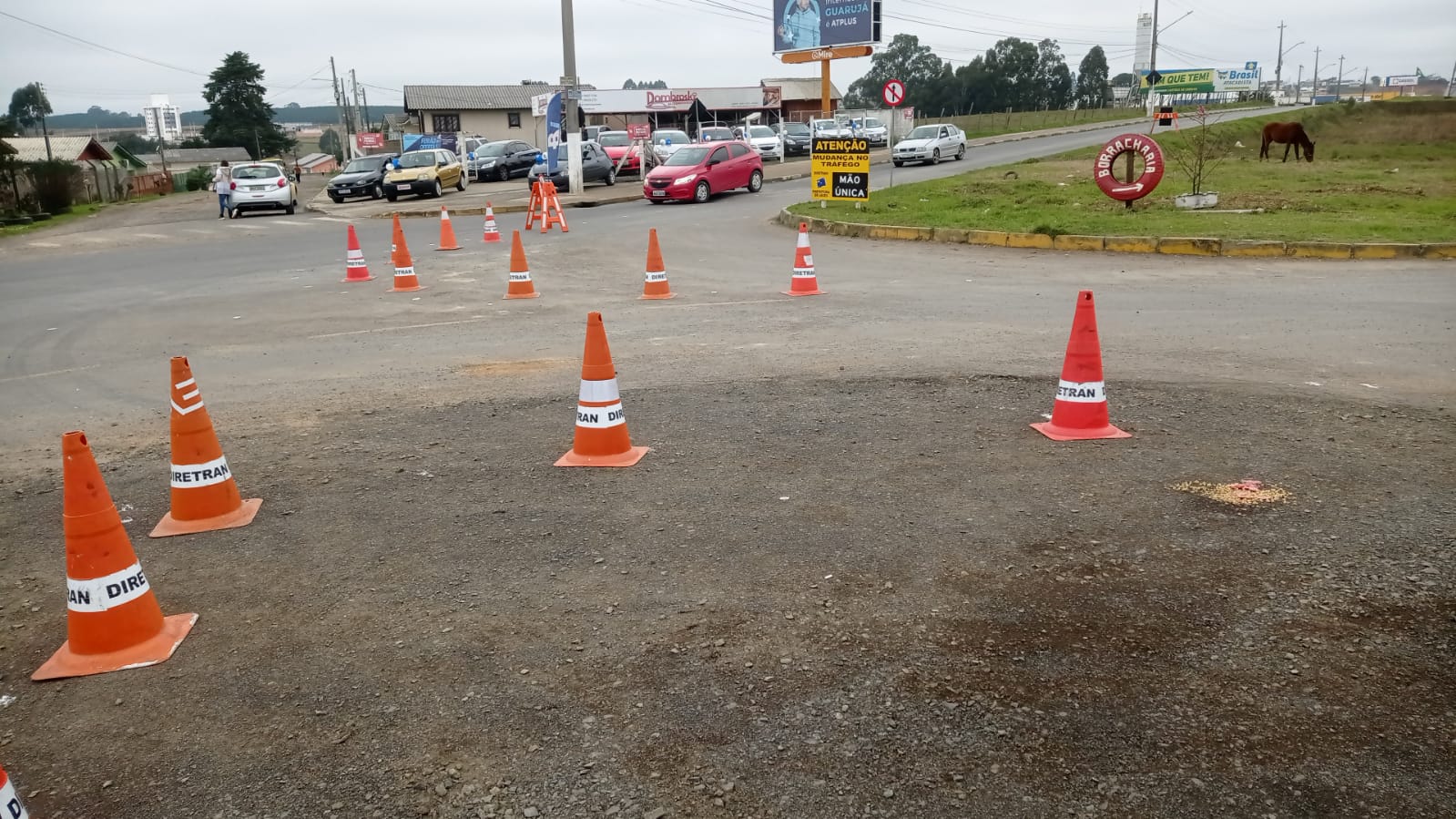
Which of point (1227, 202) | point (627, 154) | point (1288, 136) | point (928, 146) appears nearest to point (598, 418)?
point (1227, 202)

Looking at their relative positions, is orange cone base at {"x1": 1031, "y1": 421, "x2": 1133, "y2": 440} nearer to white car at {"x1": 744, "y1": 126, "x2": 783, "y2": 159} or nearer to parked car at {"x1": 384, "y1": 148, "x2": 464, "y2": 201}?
parked car at {"x1": 384, "y1": 148, "x2": 464, "y2": 201}

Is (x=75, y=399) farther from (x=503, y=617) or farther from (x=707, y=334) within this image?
(x=503, y=617)

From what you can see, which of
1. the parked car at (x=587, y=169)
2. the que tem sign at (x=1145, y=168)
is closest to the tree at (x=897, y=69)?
the parked car at (x=587, y=169)

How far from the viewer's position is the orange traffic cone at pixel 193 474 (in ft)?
17.0

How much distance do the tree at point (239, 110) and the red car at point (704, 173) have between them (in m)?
82.5

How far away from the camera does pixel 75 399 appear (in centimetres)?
816

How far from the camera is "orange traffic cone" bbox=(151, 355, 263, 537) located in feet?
17.0

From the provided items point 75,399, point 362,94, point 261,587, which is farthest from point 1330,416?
point 362,94

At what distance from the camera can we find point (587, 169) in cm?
3381

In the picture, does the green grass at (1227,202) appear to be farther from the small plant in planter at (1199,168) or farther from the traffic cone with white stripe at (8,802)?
the traffic cone with white stripe at (8,802)

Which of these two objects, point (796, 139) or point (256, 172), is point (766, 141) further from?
point (256, 172)

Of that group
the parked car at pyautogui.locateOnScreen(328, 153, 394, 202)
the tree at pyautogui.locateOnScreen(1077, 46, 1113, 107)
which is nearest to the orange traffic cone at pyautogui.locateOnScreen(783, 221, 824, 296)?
the parked car at pyautogui.locateOnScreen(328, 153, 394, 202)

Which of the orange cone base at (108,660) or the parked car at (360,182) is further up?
the parked car at (360,182)

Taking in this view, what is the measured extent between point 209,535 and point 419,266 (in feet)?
37.0
